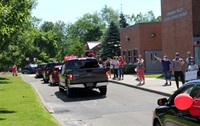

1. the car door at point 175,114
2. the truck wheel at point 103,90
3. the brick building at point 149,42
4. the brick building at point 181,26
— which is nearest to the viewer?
the car door at point 175,114

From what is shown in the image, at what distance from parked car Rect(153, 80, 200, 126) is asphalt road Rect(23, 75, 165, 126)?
3.81m

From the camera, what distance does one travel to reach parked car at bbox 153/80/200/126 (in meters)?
5.27

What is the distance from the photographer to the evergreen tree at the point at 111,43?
2216 inches

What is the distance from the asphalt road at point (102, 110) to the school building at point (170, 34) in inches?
451

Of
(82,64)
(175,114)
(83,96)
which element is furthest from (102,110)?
(175,114)

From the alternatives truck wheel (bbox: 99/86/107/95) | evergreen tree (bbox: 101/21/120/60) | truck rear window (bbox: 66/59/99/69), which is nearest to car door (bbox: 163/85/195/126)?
truck wheel (bbox: 99/86/107/95)

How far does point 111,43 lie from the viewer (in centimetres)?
5659

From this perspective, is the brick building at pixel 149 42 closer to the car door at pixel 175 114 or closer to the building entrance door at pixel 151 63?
the building entrance door at pixel 151 63

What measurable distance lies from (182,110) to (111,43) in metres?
50.7

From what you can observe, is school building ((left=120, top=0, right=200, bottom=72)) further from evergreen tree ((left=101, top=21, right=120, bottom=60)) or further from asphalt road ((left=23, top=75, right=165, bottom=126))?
asphalt road ((left=23, top=75, right=165, bottom=126))

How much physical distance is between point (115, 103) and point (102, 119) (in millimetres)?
3843

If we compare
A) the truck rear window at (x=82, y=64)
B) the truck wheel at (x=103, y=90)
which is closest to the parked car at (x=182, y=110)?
the truck wheel at (x=103, y=90)

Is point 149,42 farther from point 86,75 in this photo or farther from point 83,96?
point 86,75

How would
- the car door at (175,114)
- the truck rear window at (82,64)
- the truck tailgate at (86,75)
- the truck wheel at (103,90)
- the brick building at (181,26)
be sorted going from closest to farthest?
the car door at (175,114)
the truck tailgate at (86,75)
the truck wheel at (103,90)
the truck rear window at (82,64)
the brick building at (181,26)
